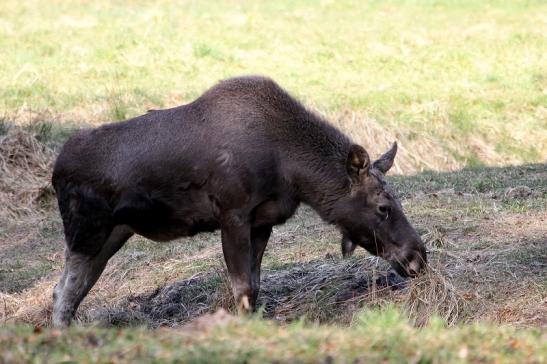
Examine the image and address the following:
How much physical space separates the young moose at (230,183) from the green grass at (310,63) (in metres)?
8.92

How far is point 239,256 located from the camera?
32.6 ft

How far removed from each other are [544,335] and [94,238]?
5.01m

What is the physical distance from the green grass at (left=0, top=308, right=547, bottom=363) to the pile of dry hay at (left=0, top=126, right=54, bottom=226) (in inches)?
384

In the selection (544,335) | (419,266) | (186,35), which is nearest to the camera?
(544,335)

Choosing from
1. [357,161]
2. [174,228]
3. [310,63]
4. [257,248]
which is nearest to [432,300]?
[357,161]

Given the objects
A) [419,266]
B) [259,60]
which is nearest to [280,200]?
[419,266]

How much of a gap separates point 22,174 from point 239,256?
25.9 feet

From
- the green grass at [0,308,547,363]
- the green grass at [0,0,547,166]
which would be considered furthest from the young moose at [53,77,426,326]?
the green grass at [0,0,547,166]

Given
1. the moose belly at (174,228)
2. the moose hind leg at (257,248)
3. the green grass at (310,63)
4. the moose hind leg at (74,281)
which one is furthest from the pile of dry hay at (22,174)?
the moose hind leg at (257,248)

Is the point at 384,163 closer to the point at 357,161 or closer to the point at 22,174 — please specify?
the point at 357,161

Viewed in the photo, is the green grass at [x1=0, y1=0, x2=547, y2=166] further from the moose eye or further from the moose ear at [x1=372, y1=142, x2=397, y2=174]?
the moose eye

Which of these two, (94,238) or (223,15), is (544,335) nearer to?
(94,238)

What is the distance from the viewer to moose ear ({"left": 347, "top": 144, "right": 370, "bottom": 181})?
10.0 m

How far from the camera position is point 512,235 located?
39.7ft
